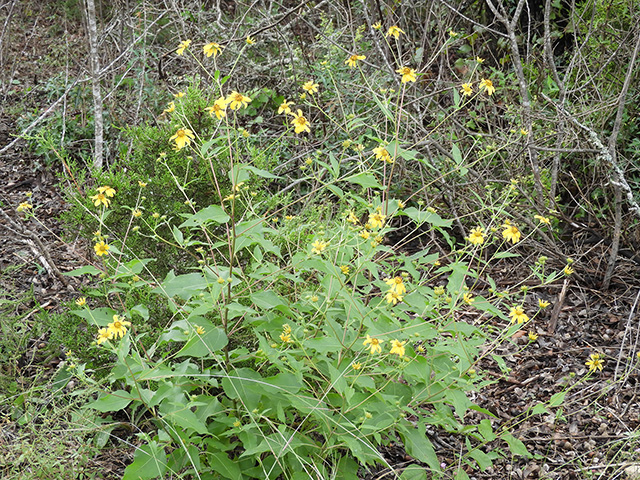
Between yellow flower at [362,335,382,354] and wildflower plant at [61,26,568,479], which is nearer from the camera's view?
yellow flower at [362,335,382,354]

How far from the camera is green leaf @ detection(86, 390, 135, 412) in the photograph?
5.81 ft

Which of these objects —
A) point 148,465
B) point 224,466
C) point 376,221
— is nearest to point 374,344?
point 376,221

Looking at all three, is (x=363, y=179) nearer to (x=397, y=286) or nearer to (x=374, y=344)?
(x=397, y=286)

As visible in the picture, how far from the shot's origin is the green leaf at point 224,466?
1.96 m

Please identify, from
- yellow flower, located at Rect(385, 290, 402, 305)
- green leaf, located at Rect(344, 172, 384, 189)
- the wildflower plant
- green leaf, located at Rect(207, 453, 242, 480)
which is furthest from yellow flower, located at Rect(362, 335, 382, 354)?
green leaf, located at Rect(207, 453, 242, 480)

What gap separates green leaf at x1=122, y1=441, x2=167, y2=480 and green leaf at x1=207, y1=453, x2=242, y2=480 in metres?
0.16

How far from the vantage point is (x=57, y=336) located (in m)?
2.54

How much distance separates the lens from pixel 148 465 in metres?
1.85

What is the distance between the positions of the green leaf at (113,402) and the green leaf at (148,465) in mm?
140

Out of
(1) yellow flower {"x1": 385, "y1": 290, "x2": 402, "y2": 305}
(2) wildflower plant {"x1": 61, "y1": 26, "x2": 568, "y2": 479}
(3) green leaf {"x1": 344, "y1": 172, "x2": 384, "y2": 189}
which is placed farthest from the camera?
(3) green leaf {"x1": 344, "y1": 172, "x2": 384, "y2": 189}

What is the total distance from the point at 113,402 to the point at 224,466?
1.34 feet

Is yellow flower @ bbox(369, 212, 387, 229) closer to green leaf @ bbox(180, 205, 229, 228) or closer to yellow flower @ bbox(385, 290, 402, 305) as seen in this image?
yellow flower @ bbox(385, 290, 402, 305)

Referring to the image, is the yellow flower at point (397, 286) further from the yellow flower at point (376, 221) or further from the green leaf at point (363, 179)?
the green leaf at point (363, 179)

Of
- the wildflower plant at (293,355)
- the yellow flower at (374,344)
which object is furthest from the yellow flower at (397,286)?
the yellow flower at (374,344)
